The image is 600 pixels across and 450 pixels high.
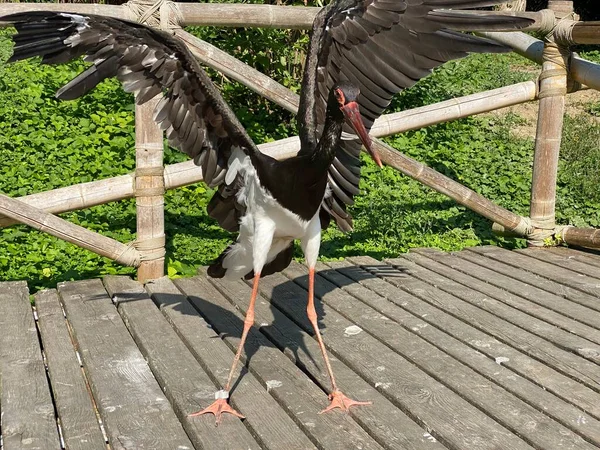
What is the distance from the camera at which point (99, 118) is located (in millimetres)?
7086

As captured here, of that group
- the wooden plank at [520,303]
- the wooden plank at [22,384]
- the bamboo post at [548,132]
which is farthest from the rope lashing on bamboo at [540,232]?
the wooden plank at [22,384]

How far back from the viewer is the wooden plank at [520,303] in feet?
12.2

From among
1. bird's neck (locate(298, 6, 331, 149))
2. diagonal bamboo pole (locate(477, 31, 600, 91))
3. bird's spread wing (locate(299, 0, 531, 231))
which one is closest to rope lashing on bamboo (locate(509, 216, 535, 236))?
diagonal bamboo pole (locate(477, 31, 600, 91))

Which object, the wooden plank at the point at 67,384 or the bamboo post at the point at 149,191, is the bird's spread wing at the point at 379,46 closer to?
the bamboo post at the point at 149,191

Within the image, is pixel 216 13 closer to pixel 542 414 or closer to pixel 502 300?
pixel 502 300

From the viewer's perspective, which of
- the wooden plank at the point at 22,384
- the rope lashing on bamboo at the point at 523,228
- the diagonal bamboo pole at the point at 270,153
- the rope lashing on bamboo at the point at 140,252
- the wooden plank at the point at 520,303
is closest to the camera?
the wooden plank at the point at 22,384

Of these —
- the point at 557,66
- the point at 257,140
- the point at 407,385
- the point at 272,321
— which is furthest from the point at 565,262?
the point at 257,140

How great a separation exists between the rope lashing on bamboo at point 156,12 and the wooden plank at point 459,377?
161 centimetres

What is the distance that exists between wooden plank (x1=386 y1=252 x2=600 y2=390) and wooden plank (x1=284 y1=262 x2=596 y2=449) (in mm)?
337

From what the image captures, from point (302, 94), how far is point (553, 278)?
2027 mm

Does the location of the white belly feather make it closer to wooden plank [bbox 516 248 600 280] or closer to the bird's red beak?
the bird's red beak

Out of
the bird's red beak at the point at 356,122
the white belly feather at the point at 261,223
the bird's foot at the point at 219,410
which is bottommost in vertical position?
the bird's foot at the point at 219,410

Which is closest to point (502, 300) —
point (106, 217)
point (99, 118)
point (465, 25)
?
point (465, 25)

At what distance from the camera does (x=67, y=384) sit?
3.16 meters
